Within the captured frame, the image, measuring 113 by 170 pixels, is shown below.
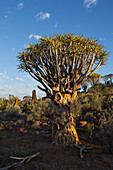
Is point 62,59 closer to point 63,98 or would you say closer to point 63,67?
point 63,67

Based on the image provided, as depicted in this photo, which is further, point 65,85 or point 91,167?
point 65,85

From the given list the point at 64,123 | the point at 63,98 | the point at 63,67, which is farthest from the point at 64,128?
the point at 63,67

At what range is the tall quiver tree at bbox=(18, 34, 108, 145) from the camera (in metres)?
5.14

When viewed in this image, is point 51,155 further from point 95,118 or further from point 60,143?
point 95,118

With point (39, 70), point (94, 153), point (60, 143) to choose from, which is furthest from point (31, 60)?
point (94, 153)

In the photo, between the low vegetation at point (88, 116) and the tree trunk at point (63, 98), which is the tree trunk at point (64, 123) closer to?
the tree trunk at point (63, 98)

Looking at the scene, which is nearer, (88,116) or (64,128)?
(64,128)

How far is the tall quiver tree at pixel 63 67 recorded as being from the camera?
514 centimetres

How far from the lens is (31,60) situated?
6.34 m

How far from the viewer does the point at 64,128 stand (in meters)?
4.98

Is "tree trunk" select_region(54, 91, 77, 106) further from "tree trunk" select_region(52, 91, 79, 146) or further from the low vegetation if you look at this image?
the low vegetation

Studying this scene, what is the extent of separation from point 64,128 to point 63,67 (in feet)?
8.68

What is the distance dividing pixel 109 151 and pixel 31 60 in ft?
16.5

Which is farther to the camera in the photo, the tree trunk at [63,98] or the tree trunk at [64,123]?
the tree trunk at [63,98]
